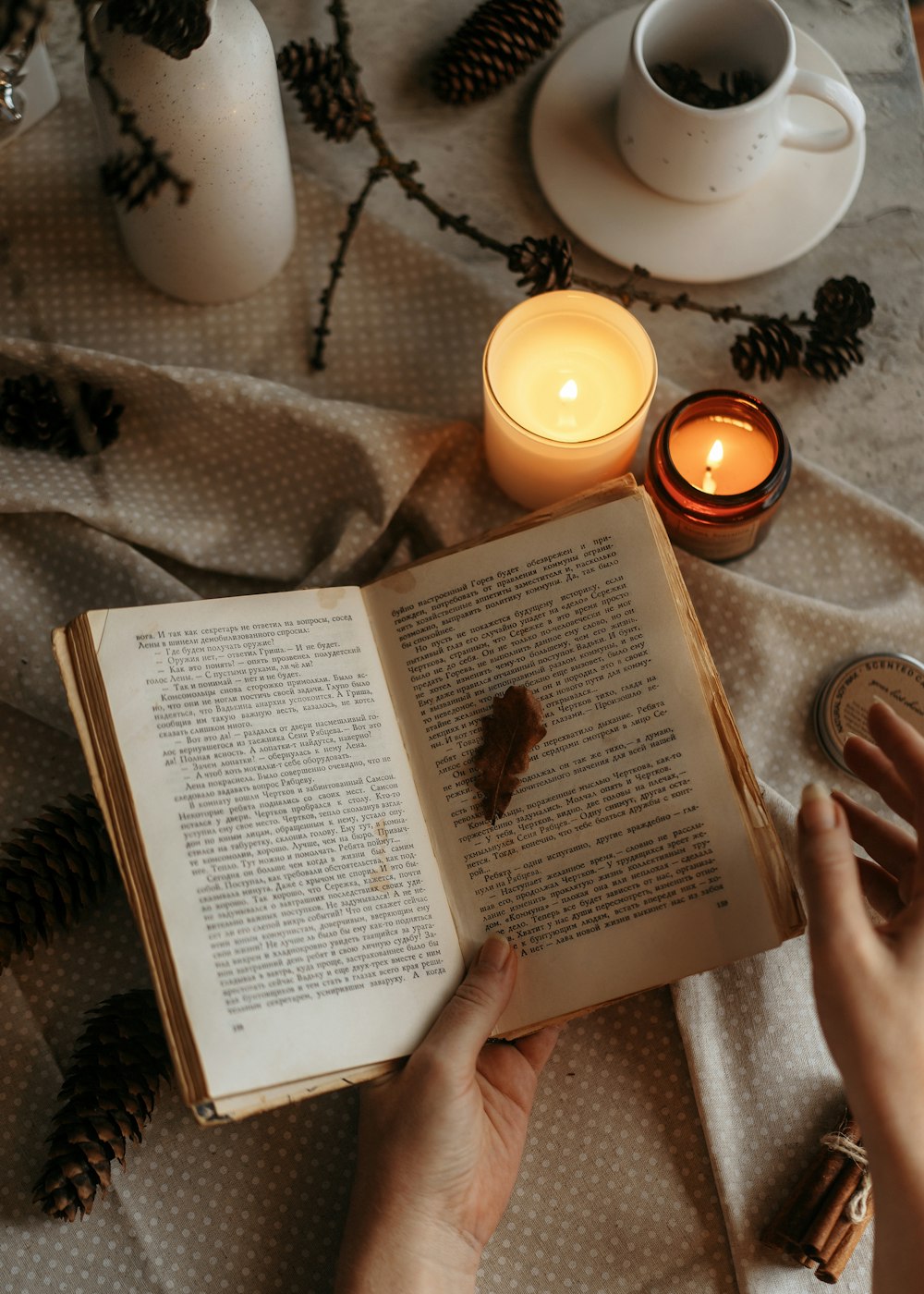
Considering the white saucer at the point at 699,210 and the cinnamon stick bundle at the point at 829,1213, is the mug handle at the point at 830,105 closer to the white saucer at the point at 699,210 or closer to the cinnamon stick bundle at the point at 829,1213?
the white saucer at the point at 699,210

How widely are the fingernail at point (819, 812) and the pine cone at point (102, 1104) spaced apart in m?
0.52

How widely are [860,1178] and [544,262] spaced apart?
0.80 m

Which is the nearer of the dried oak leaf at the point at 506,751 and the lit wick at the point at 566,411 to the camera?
the dried oak leaf at the point at 506,751

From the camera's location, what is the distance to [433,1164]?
2.64 ft

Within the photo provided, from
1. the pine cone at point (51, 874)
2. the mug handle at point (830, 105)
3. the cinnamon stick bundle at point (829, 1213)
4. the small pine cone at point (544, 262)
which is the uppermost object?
the mug handle at point (830, 105)

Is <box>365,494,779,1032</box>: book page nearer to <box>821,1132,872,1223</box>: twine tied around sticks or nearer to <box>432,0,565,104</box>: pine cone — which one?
<box>821,1132,872,1223</box>: twine tied around sticks

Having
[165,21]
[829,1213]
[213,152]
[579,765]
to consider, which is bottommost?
[829,1213]

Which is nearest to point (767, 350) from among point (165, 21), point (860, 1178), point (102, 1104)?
point (165, 21)

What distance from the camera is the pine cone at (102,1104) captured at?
0.83m

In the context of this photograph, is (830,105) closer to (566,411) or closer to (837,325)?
(837,325)

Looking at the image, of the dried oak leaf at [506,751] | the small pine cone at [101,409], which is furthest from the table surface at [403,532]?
the dried oak leaf at [506,751]

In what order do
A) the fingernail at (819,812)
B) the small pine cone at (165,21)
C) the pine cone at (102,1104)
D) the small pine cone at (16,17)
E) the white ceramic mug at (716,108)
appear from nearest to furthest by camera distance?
the small pine cone at (16,17), the small pine cone at (165,21), the fingernail at (819,812), the pine cone at (102,1104), the white ceramic mug at (716,108)

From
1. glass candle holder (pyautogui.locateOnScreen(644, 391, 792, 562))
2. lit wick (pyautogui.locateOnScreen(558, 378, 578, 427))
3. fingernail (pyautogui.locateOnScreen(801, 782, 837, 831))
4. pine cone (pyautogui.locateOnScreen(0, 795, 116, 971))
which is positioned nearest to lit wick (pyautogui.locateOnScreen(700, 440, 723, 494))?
glass candle holder (pyautogui.locateOnScreen(644, 391, 792, 562))

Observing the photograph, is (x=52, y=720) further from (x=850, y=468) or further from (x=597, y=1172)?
(x=850, y=468)
